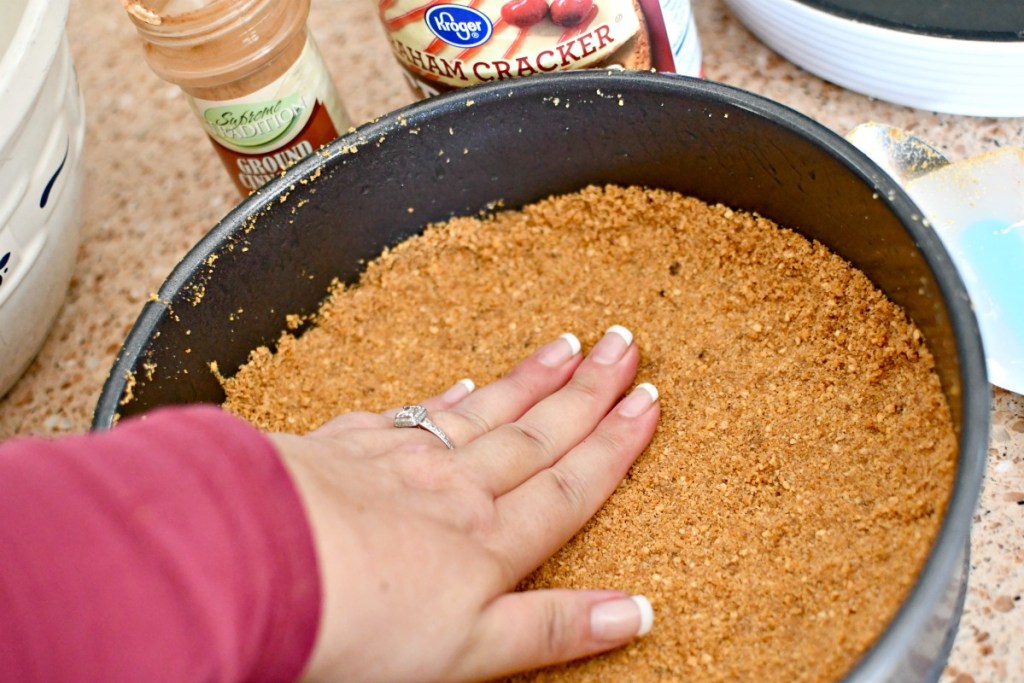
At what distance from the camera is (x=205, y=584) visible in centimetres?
38

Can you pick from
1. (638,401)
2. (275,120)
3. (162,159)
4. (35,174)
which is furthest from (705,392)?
(162,159)

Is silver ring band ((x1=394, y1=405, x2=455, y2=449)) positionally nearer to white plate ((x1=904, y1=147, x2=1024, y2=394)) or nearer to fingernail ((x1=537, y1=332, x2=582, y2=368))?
fingernail ((x1=537, y1=332, x2=582, y2=368))

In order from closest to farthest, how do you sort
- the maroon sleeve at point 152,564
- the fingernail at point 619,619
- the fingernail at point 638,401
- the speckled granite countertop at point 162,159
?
the maroon sleeve at point 152,564, the fingernail at point 619,619, the fingernail at point 638,401, the speckled granite countertop at point 162,159

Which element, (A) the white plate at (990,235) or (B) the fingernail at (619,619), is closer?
(B) the fingernail at (619,619)

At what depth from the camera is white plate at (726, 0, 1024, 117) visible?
2.31ft

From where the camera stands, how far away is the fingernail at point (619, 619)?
20.3 inches

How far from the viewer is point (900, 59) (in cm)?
74

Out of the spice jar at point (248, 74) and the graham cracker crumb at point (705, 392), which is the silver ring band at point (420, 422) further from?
the spice jar at point (248, 74)

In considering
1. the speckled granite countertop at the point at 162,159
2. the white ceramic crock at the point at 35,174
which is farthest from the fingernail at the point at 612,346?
the white ceramic crock at the point at 35,174

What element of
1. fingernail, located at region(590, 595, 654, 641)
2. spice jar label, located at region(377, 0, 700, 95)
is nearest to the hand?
fingernail, located at region(590, 595, 654, 641)

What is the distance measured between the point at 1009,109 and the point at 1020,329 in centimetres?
22

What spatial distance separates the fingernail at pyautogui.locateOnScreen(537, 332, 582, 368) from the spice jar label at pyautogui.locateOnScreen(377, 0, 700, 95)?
0.19 meters

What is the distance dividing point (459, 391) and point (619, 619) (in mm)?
226

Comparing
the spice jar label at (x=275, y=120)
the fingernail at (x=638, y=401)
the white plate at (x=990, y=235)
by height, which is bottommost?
the white plate at (x=990, y=235)
